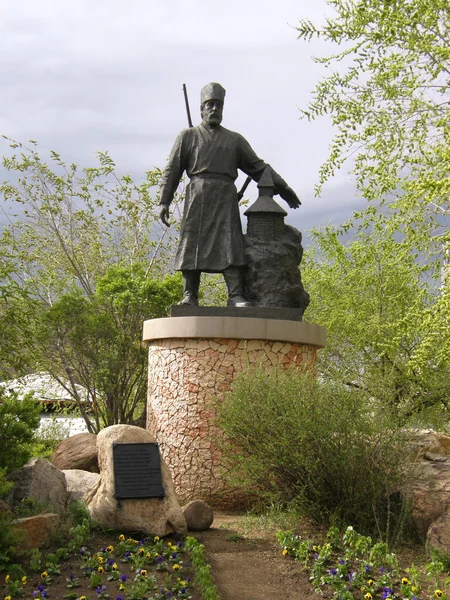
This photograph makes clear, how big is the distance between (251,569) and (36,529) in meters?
1.45

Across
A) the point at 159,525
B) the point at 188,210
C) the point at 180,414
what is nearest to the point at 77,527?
the point at 159,525

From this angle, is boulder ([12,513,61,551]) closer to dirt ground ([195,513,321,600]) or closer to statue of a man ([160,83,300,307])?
dirt ground ([195,513,321,600])

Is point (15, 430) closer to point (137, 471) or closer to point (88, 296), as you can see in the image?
point (137, 471)

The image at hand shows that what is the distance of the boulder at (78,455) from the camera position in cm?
852

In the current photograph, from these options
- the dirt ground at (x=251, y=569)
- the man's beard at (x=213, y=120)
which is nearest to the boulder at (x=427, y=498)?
the dirt ground at (x=251, y=569)

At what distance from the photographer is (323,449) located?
6.06 m

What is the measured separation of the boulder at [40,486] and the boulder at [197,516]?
95cm

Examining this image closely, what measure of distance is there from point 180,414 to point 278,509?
1.88 m

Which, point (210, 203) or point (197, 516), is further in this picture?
point (210, 203)

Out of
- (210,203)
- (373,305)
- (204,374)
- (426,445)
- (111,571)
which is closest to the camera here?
(111,571)

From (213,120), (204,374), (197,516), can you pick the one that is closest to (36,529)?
(197,516)

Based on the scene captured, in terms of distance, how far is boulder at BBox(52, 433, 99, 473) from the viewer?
852cm

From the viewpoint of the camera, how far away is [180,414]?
7801 mm

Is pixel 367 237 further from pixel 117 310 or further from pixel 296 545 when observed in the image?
pixel 296 545
